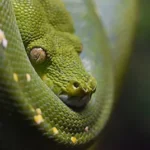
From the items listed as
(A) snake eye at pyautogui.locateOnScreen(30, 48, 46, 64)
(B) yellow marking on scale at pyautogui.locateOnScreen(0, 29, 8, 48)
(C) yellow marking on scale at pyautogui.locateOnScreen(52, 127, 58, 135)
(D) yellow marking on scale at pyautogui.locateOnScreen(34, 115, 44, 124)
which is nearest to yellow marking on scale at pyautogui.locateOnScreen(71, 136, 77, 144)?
(C) yellow marking on scale at pyautogui.locateOnScreen(52, 127, 58, 135)

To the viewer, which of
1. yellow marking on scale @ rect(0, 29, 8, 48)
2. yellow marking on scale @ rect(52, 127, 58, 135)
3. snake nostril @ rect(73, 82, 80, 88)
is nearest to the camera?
yellow marking on scale @ rect(0, 29, 8, 48)

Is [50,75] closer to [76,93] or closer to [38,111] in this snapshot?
[76,93]

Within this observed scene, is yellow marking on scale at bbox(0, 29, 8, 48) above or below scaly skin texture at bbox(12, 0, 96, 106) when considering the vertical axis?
above

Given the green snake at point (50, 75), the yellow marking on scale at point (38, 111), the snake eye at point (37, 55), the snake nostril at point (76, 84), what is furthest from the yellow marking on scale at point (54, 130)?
the snake eye at point (37, 55)

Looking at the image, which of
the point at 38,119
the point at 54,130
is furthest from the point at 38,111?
the point at 54,130

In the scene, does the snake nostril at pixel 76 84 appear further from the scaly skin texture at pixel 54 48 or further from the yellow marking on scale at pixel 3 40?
the yellow marking on scale at pixel 3 40

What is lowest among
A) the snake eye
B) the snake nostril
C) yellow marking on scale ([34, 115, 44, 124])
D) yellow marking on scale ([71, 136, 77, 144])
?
yellow marking on scale ([71, 136, 77, 144])

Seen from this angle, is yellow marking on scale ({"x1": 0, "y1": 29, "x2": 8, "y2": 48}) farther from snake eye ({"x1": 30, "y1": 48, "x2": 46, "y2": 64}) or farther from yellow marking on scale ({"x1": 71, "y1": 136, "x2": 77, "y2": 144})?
yellow marking on scale ({"x1": 71, "y1": 136, "x2": 77, "y2": 144})
